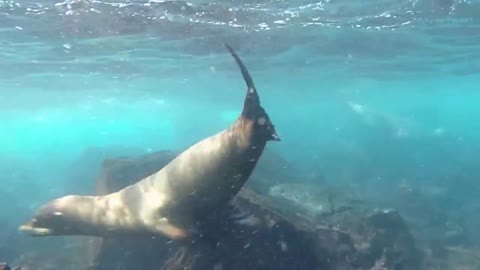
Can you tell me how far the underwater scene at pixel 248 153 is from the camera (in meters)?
7.76

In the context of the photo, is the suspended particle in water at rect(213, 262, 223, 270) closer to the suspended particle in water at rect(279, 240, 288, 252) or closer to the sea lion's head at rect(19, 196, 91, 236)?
the suspended particle in water at rect(279, 240, 288, 252)

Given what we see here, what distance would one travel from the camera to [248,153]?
623cm

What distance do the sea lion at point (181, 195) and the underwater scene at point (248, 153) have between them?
28 millimetres

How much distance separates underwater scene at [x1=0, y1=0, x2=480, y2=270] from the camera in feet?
25.5

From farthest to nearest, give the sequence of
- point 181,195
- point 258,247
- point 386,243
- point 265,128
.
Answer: point 386,243, point 258,247, point 181,195, point 265,128

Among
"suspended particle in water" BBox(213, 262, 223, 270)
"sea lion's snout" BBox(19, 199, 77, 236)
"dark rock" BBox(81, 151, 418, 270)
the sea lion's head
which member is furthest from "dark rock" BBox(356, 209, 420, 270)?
"sea lion's snout" BBox(19, 199, 77, 236)

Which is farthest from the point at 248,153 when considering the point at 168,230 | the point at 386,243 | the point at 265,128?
the point at 386,243

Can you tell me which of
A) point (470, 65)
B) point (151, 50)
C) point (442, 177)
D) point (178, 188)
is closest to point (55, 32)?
point (151, 50)

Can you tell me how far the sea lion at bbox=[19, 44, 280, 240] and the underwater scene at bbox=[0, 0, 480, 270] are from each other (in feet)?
0.09

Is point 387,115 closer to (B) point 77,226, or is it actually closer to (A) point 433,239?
(A) point 433,239

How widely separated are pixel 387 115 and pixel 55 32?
35048 mm

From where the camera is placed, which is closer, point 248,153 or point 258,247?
point 248,153

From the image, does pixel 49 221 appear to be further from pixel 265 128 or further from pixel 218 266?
pixel 265 128

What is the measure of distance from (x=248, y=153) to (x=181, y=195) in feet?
5.89
